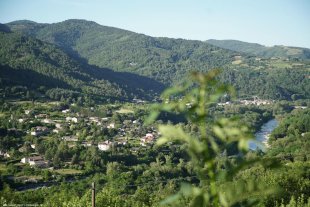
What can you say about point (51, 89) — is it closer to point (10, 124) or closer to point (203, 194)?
point (10, 124)

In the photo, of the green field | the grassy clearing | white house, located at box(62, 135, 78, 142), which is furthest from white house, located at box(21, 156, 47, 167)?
the green field

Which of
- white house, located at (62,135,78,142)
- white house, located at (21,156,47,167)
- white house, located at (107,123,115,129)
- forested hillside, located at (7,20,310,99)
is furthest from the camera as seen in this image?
forested hillside, located at (7,20,310,99)

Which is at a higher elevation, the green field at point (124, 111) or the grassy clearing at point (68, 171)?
the grassy clearing at point (68, 171)

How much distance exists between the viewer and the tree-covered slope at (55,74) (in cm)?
9826

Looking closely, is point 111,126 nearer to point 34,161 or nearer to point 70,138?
point 70,138

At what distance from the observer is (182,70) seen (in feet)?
545

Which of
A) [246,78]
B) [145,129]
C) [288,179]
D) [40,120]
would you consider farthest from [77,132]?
[246,78]

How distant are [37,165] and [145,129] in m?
29.8

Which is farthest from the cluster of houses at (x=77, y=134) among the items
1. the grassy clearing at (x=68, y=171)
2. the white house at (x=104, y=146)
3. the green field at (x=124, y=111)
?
the green field at (x=124, y=111)

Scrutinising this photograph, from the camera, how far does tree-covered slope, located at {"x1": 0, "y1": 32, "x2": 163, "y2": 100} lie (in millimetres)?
98256

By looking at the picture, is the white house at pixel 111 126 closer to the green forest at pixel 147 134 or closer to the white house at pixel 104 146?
the green forest at pixel 147 134

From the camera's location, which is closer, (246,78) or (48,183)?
(48,183)

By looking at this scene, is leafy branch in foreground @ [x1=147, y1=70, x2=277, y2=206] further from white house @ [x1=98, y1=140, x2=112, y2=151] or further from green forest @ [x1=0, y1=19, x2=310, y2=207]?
white house @ [x1=98, y1=140, x2=112, y2=151]

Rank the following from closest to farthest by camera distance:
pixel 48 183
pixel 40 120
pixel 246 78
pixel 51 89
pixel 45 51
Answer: pixel 48 183, pixel 40 120, pixel 51 89, pixel 45 51, pixel 246 78
